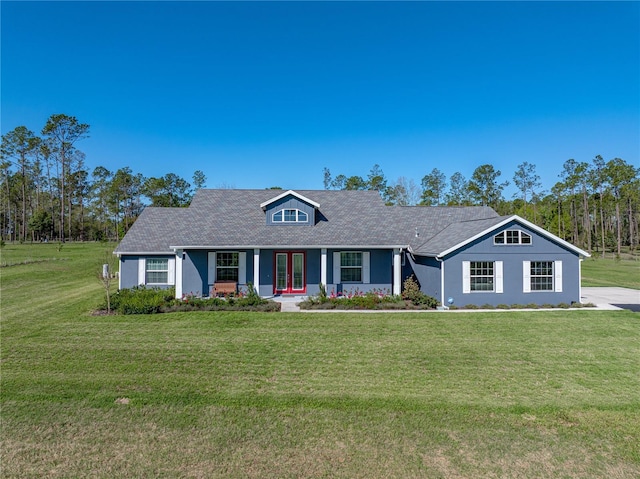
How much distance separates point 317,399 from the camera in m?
6.73

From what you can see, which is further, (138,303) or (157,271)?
(157,271)

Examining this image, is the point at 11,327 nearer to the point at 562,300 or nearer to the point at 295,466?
the point at 295,466

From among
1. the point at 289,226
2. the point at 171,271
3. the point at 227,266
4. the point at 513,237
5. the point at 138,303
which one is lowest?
the point at 138,303

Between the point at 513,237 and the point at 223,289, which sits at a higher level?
the point at 513,237

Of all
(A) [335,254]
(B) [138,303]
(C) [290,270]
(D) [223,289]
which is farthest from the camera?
(C) [290,270]

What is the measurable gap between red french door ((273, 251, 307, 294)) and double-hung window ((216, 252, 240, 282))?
77.5 inches

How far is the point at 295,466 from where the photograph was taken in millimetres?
4781

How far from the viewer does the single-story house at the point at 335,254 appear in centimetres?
1548

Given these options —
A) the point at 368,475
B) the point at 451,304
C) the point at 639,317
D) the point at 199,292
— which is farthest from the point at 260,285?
the point at 639,317

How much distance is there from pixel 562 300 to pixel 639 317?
2617mm

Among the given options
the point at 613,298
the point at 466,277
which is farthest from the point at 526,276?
the point at 613,298

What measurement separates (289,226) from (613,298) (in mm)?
16552

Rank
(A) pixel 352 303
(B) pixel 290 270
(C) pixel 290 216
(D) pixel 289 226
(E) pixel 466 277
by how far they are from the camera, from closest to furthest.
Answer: (A) pixel 352 303 < (E) pixel 466 277 < (B) pixel 290 270 < (D) pixel 289 226 < (C) pixel 290 216

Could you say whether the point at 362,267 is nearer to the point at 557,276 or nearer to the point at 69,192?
the point at 557,276
